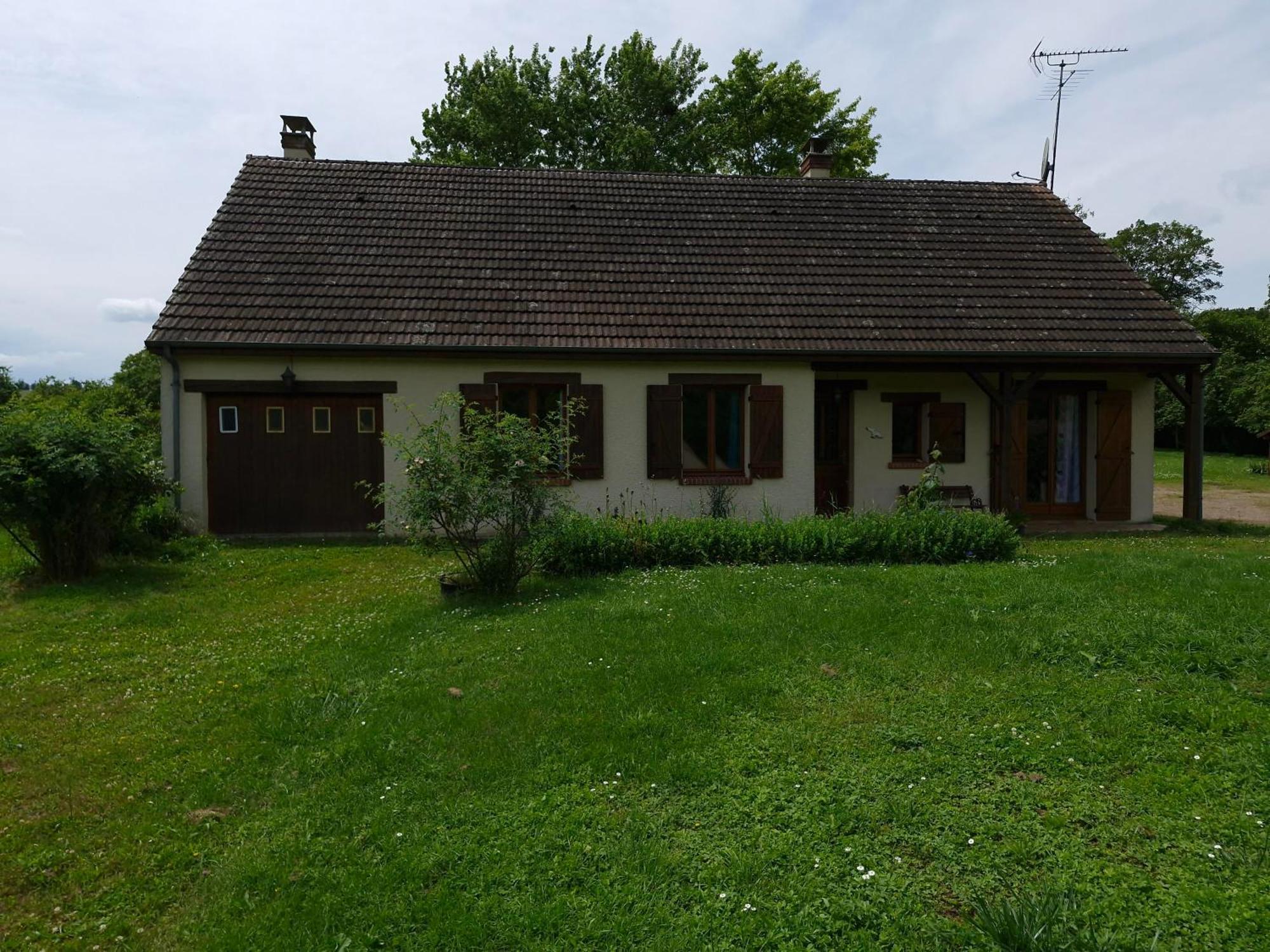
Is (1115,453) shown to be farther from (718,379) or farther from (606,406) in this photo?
(606,406)

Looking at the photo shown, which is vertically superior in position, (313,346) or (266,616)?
(313,346)

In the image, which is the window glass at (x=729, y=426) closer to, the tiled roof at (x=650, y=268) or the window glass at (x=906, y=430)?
the tiled roof at (x=650, y=268)

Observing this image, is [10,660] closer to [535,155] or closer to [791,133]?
[535,155]

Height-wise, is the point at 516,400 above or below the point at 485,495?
above

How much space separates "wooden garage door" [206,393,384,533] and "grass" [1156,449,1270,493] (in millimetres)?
20783

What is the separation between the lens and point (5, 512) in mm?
8352

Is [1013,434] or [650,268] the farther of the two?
[1013,434]

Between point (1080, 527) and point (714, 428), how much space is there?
6.12m

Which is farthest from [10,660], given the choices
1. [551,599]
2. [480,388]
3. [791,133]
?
[791,133]

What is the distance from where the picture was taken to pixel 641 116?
27.4m

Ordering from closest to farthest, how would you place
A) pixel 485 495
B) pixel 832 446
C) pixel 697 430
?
pixel 485 495, pixel 697 430, pixel 832 446

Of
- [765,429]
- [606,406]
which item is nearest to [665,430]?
[606,406]

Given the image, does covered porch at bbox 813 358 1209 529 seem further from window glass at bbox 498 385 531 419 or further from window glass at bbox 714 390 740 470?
window glass at bbox 498 385 531 419

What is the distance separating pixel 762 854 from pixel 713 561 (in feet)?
18.8
